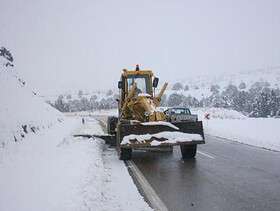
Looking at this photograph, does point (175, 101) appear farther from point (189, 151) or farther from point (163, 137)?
point (163, 137)

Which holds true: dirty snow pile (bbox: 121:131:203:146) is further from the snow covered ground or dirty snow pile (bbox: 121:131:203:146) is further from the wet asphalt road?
the snow covered ground

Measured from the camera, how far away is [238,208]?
6676mm

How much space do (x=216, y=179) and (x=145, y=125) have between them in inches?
159

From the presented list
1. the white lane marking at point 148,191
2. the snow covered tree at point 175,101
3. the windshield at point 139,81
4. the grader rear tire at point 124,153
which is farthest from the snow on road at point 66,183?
the snow covered tree at point 175,101

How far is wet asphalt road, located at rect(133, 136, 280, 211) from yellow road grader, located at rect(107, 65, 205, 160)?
62cm

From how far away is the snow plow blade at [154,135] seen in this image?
12.6m

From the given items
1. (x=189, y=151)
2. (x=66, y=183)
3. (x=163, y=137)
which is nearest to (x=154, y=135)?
(x=163, y=137)

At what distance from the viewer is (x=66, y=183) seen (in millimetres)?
8438

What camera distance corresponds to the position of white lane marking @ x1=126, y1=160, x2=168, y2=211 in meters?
6.98

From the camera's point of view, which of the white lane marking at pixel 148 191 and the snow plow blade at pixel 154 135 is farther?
the snow plow blade at pixel 154 135

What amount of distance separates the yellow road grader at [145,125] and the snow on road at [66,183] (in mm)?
989

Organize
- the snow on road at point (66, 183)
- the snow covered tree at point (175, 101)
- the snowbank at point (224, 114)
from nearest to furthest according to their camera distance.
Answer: the snow on road at point (66, 183) → the snowbank at point (224, 114) → the snow covered tree at point (175, 101)

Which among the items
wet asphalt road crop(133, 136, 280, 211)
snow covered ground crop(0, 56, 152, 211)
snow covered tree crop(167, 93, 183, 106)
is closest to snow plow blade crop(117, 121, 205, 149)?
wet asphalt road crop(133, 136, 280, 211)

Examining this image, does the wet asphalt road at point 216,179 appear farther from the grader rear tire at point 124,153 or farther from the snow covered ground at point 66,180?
the snow covered ground at point 66,180
